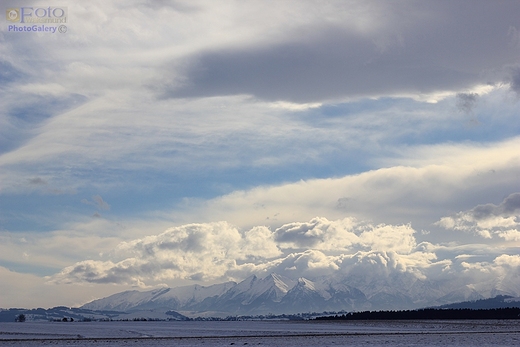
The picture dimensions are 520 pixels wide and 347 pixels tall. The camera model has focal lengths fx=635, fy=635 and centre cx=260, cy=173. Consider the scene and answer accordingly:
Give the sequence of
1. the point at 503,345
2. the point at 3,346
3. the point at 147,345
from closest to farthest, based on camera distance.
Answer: the point at 503,345
the point at 3,346
the point at 147,345

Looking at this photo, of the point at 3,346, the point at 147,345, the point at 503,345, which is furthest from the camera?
the point at 147,345

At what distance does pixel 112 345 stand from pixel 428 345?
59111 millimetres

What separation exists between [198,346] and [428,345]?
137 feet

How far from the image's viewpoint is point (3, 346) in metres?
116

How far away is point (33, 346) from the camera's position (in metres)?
118

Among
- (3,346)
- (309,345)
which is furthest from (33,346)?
(309,345)

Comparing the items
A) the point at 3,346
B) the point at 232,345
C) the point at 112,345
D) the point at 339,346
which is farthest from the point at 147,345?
the point at 339,346

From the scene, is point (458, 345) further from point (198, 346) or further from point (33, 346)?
point (33, 346)

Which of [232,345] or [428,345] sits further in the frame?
[232,345]

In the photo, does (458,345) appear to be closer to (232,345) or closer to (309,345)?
(309,345)

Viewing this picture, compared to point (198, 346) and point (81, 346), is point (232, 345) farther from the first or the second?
point (81, 346)

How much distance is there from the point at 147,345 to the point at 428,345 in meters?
53.1

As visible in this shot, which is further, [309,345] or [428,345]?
[309,345]

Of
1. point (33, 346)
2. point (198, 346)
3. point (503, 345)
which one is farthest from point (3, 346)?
point (503, 345)
